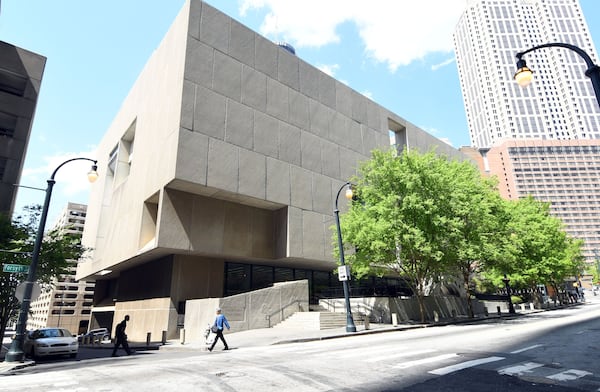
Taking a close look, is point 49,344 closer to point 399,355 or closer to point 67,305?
point 399,355

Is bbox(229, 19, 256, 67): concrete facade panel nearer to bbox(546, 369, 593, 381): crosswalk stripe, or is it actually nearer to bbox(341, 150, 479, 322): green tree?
bbox(341, 150, 479, 322): green tree

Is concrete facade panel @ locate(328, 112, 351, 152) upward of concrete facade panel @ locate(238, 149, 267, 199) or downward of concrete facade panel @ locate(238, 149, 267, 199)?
upward

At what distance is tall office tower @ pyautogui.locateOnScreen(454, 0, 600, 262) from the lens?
531ft

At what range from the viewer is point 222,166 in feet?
81.1

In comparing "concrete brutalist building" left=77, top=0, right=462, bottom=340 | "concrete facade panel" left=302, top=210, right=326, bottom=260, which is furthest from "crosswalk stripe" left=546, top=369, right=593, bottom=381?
"concrete facade panel" left=302, top=210, right=326, bottom=260

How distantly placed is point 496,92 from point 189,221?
208m

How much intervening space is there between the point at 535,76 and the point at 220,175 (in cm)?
22648

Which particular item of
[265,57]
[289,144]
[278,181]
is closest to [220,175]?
[278,181]

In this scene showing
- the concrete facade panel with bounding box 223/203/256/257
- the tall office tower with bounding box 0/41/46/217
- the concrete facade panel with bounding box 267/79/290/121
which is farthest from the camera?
the concrete facade panel with bounding box 267/79/290/121

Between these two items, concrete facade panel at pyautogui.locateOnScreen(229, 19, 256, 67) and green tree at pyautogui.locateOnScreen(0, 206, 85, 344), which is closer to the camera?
green tree at pyautogui.locateOnScreen(0, 206, 85, 344)

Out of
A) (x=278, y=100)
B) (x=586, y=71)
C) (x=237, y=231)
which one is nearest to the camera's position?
(x=586, y=71)

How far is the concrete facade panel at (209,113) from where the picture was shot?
80.3ft

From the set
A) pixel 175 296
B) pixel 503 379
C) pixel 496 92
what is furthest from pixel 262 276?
pixel 496 92

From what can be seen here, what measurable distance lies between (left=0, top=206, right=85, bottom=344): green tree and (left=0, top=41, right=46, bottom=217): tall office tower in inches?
349
